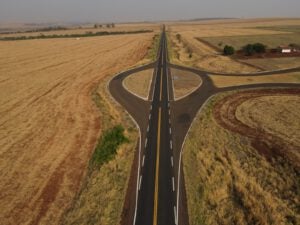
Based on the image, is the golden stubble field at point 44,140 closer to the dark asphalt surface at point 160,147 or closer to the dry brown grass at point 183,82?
the dark asphalt surface at point 160,147

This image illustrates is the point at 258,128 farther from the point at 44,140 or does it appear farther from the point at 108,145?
the point at 44,140

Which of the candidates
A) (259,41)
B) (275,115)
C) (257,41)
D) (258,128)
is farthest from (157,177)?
(259,41)

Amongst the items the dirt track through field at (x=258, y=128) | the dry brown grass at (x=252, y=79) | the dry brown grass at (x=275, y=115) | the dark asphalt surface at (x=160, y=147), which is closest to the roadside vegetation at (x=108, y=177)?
the dark asphalt surface at (x=160, y=147)

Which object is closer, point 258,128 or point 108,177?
point 108,177

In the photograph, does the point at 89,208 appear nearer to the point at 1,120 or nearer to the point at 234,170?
the point at 234,170

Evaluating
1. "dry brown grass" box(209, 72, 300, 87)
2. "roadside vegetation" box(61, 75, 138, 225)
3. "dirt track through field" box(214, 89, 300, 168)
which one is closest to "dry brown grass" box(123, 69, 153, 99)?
"roadside vegetation" box(61, 75, 138, 225)

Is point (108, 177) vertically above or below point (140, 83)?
above
